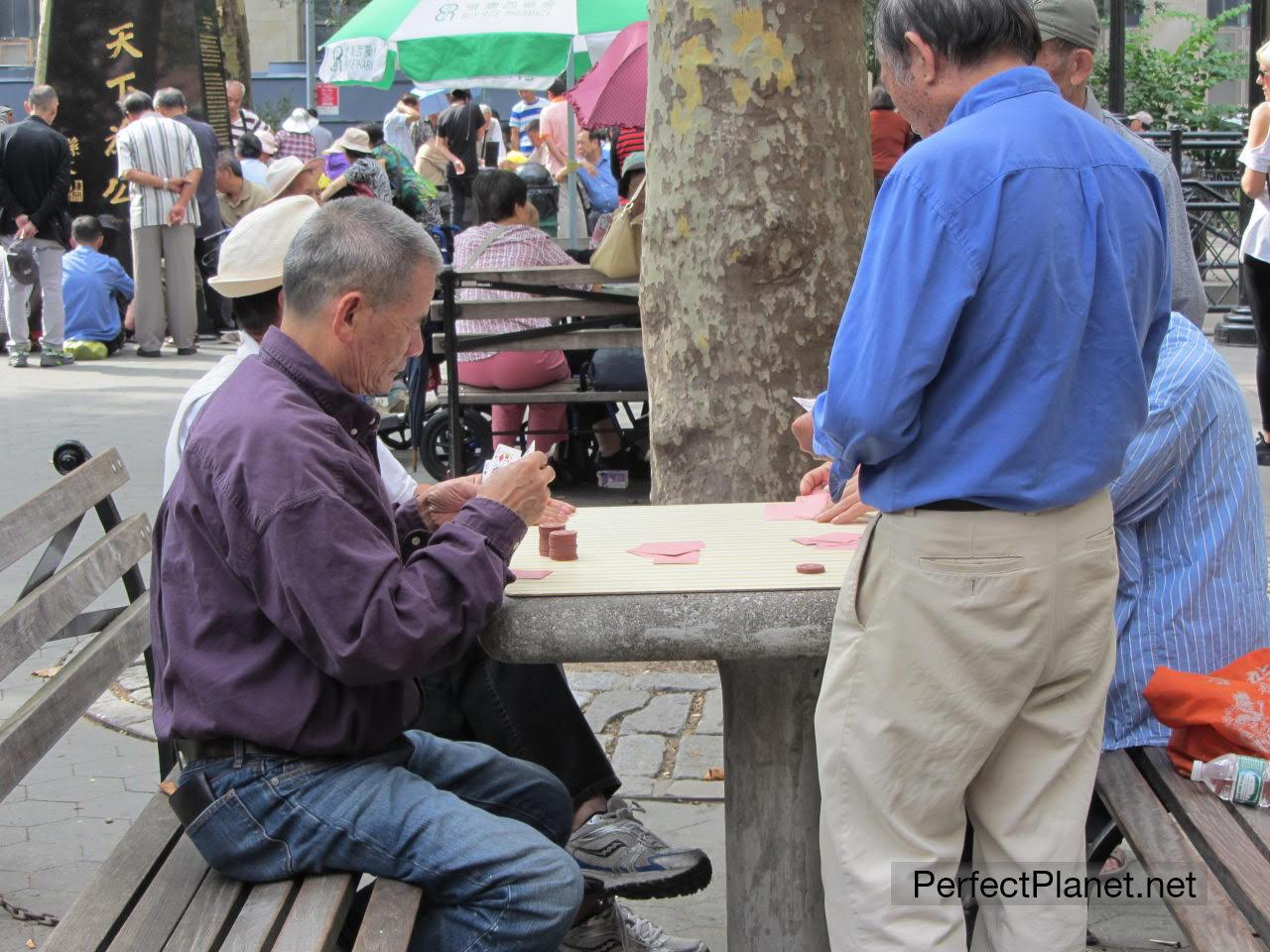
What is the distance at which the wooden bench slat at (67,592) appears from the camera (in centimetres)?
289

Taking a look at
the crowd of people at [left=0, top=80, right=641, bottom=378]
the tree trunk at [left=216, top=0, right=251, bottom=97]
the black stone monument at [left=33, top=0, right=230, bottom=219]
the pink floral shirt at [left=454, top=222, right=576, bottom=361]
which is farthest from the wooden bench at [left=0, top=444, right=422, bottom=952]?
the tree trunk at [left=216, top=0, right=251, bottom=97]

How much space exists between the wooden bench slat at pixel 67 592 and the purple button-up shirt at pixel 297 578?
1.85ft

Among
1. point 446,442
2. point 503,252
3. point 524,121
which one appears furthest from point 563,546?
point 524,121

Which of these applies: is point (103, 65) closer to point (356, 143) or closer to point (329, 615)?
point (356, 143)

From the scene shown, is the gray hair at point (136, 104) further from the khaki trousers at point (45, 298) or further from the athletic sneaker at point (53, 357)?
the athletic sneaker at point (53, 357)

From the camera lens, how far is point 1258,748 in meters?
2.60

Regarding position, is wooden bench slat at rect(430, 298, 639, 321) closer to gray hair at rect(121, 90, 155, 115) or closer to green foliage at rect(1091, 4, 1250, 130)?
gray hair at rect(121, 90, 155, 115)

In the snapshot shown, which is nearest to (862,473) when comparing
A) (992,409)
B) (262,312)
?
(992,409)

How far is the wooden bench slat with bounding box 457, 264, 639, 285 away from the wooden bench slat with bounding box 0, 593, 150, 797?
3.94 meters

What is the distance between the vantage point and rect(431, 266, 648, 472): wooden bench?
7082 mm

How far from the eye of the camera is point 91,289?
13086mm

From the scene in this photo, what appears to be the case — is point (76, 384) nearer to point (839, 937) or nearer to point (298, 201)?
point (298, 201)

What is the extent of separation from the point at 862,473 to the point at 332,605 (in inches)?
31.8

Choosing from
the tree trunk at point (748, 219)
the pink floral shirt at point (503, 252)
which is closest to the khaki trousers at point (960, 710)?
the tree trunk at point (748, 219)
